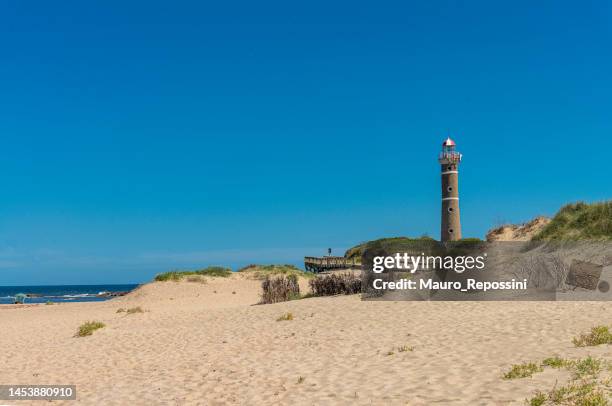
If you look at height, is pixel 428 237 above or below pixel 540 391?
above

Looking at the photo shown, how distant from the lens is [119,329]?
2091 centimetres

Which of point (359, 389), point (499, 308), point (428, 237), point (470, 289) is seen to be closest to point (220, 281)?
point (428, 237)

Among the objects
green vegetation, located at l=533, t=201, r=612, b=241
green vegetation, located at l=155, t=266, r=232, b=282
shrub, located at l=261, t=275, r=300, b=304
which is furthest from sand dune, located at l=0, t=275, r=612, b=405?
green vegetation, located at l=155, t=266, r=232, b=282

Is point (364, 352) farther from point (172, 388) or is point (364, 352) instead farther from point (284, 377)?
point (172, 388)

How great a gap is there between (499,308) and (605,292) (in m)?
4.66

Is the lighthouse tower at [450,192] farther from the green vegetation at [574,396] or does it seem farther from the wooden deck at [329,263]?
the green vegetation at [574,396]

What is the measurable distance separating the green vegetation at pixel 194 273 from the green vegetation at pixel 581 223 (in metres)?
26.9

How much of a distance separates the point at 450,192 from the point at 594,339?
3878 cm

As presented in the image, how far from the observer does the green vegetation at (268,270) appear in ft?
158

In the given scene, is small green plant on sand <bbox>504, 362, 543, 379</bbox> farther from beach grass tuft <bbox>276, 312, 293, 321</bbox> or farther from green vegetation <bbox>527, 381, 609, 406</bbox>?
beach grass tuft <bbox>276, 312, 293, 321</bbox>

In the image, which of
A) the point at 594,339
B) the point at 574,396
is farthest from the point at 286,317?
the point at 574,396

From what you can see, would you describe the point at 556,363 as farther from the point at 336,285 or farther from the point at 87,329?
the point at 336,285

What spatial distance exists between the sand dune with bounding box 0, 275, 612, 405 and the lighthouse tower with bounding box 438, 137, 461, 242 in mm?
27081

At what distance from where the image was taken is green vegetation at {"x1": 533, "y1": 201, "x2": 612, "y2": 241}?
25.1 metres
